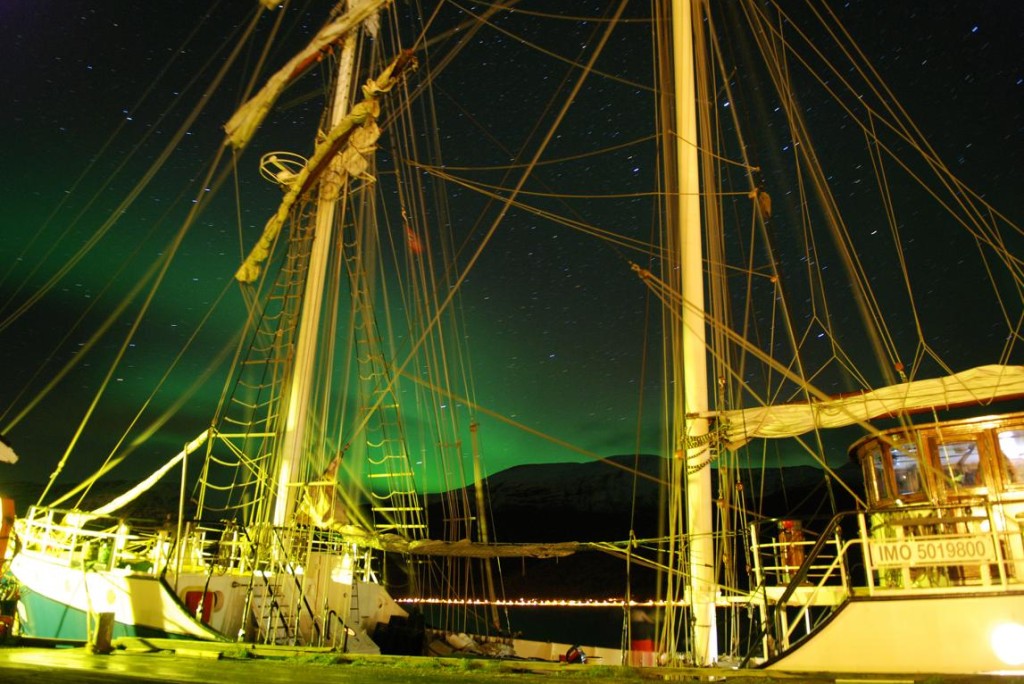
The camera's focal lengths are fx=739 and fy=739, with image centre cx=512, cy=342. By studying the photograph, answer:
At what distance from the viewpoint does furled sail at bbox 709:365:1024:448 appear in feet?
33.5

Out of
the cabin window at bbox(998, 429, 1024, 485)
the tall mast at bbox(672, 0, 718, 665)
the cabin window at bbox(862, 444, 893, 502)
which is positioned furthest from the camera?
the cabin window at bbox(862, 444, 893, 502)

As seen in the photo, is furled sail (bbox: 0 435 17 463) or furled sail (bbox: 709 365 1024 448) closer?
furled sail (bbox: 709 365 1024 448)

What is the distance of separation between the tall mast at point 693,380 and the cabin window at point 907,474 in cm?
318

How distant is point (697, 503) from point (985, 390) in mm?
4462

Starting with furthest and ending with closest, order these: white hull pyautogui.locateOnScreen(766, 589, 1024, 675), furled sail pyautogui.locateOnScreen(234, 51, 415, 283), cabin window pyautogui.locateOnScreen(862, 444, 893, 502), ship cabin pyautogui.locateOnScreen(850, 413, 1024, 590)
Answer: furled sail pyautogui.locateOnScreen(234, 51, 415, 283)
cabin window pyautogui.locateOnScreen(862, 444, 893, 502)
ship cabin pyautogui.locateOnScreen(850, 413, 1024, 590)
white hull pyautogui.locateOnScreen(766, 589, 1024, 675)

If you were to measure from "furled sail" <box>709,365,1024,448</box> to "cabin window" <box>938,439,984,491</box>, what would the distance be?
0.58 m

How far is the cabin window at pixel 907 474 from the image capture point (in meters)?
10.8

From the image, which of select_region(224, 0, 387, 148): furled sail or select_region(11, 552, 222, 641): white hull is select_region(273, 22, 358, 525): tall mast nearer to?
select_region(224, 0, 387, 148): furled sail

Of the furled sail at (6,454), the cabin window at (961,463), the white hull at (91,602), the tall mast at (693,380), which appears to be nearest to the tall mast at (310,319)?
the white hull at (91,602)

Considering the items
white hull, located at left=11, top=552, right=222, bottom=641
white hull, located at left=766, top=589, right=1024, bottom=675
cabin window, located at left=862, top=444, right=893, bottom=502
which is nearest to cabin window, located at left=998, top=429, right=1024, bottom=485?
cabin window, located at left=862, top=444, right=893, bottom=502

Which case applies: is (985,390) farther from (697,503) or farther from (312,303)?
(312,303)

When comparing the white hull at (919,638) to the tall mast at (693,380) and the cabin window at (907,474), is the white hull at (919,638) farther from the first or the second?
the cabin window at (907,474)

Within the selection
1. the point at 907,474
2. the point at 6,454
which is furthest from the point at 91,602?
the point at 907,474

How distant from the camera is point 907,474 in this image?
11008mm
